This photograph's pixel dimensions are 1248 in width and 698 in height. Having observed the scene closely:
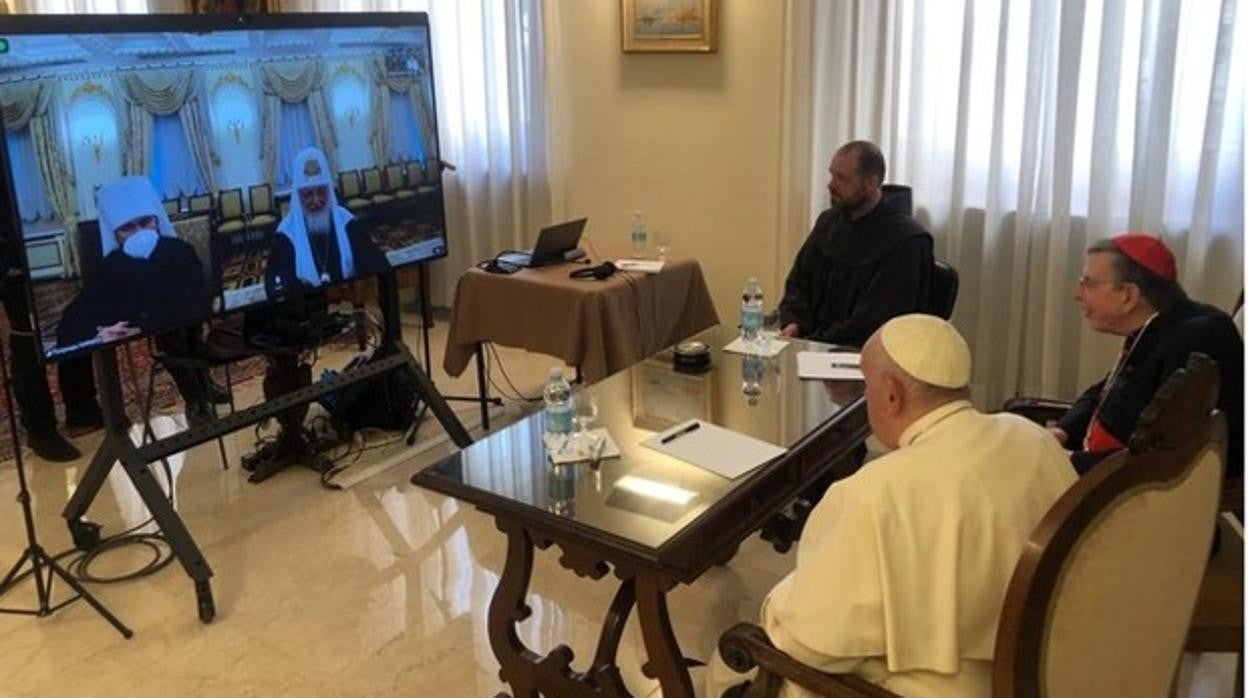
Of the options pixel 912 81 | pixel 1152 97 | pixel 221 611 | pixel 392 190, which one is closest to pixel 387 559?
pixel 221 611

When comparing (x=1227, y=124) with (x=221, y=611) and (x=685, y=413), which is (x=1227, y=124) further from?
(x=221, y=611)

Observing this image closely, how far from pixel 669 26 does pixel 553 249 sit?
3.95ft

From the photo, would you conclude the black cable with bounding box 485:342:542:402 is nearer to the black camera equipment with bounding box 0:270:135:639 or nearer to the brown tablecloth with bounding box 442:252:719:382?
the brown tablecloth with bounding box 442:252:719:382

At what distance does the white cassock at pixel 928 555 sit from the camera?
1540mm

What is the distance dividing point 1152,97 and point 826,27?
3.94ft

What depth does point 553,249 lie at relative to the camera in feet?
13.4

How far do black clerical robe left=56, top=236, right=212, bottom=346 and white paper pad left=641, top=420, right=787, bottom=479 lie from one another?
4.93 ft

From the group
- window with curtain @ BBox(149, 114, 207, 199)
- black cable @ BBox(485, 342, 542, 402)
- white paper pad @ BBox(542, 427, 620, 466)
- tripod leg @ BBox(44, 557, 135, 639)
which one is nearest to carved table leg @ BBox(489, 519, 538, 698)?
white paper pad @ BBox(542, 427, 620, 466)

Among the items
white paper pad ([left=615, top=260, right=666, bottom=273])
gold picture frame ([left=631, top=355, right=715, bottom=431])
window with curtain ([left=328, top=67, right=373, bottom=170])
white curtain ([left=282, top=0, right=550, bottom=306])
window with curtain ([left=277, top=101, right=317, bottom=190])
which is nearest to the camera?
gold picture frame ([left=631, top=355, right=715, bottom=431])

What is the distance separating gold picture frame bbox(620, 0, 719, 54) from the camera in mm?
4516

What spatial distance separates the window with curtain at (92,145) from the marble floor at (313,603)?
1090 mm

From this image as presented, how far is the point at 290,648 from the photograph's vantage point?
2.81 metres

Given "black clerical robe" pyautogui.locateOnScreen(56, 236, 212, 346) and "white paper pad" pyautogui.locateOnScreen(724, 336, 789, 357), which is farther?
"white paper pad" pyautogui.locateOnScreen(724, 336, 789, 357)

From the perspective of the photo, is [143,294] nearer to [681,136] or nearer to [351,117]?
[351,117]
